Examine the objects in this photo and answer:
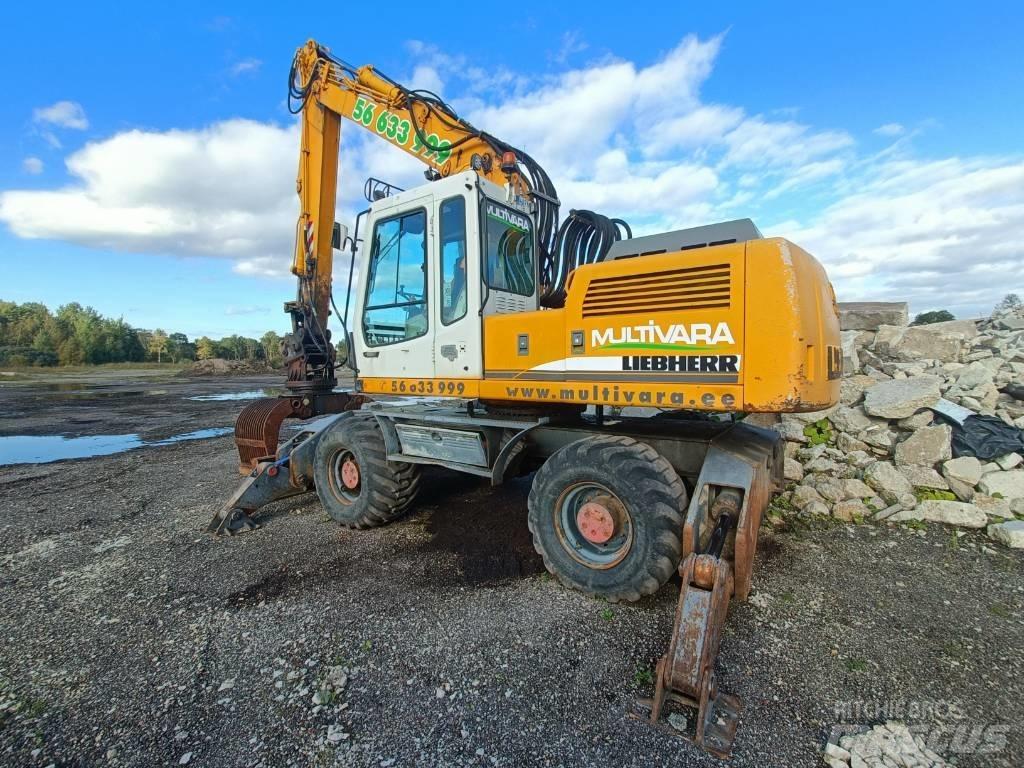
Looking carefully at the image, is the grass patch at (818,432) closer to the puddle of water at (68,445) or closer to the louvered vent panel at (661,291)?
the louvered vent panel at (661,291)

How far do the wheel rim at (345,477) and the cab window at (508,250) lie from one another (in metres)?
2.46

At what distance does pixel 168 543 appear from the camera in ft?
16.3

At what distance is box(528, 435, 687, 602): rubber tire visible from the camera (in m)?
3.34

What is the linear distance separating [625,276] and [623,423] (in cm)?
147

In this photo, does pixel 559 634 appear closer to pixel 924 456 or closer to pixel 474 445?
pixel 474 445

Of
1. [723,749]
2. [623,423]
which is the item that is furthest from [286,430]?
[723,749]

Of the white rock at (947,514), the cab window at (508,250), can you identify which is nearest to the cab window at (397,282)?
the cab window at (508,250)

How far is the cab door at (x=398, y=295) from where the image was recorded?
4.62 meters

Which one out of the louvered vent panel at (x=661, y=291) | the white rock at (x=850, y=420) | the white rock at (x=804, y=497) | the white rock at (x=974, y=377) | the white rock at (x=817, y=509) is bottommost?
the white rock at (x=817, y=509)

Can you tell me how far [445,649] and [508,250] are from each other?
329 cm

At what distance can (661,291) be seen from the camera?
3.35 meters

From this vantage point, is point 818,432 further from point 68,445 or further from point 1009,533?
point 68,445

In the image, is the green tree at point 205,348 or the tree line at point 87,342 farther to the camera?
the green tree at point 205,348

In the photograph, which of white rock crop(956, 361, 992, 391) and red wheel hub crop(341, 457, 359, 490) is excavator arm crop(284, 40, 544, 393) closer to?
red wheel hub crop(341, 457, 359, 490)
